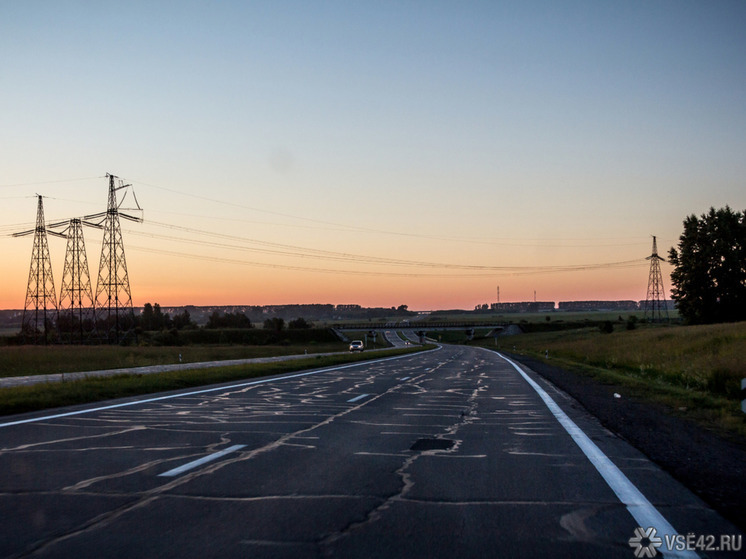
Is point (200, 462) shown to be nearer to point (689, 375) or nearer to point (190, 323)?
point (689, 375)

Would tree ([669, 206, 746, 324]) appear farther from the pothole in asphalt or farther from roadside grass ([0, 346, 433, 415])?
the pothole in asphalt

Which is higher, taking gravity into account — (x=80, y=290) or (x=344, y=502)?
(x=80, y=290)

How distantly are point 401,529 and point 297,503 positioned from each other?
121 centimetres

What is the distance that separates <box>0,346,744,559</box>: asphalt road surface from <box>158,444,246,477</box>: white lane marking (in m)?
0.03

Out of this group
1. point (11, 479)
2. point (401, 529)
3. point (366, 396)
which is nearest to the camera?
point (401, 529)

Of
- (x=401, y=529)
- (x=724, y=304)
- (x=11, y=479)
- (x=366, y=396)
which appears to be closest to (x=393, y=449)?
(x=401, y=529)

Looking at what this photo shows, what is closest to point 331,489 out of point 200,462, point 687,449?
point 200,462

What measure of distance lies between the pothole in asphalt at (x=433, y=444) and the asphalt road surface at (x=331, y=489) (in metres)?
0.06

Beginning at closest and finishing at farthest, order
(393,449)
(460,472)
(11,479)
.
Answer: (11,479), (460,472), (393,449)

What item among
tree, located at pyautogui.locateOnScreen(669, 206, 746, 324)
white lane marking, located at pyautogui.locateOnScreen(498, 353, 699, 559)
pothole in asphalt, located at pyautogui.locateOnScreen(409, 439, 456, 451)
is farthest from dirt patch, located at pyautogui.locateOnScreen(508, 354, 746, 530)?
tree, located at pyautogui.locateOnScreen(669, 206, 746, 324)

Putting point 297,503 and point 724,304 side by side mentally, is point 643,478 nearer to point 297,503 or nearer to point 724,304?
point 297,503

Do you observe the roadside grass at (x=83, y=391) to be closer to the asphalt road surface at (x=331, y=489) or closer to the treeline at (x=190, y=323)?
the asphalt road surface at (x=331, y=489)

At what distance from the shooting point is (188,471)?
24.2 feet

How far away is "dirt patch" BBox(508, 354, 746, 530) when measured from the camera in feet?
20.9
